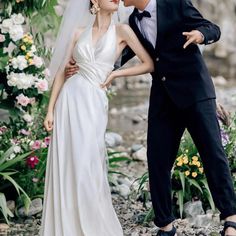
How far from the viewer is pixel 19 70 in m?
6.13

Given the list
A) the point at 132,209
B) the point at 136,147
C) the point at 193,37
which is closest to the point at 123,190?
the point at 132,209

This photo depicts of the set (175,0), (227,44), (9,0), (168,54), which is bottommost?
(168,54)

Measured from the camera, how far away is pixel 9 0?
6.47 meters

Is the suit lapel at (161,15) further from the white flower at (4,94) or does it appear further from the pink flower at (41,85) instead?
the white flower at (4,94)

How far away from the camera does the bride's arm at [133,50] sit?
4844 mm

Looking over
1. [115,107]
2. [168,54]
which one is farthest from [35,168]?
[115,107]

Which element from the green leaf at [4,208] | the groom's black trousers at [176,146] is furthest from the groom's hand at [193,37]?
the green leaf at [4,208]

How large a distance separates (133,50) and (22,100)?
1534mm

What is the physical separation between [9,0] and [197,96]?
2.40 metres

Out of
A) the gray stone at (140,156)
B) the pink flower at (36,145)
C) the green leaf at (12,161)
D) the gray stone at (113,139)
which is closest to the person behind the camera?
the green leaf at (12,161)

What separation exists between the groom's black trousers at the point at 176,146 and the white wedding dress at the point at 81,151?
392 millimetres

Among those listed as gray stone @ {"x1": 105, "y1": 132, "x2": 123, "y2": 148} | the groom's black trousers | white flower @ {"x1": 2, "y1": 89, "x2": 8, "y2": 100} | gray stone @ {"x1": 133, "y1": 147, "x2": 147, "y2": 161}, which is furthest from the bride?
gray stone @ {"x1": 105, "y1": 132, "x2": 123, "y2": 148}

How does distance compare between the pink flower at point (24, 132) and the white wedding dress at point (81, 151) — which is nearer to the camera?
the white wedding dress at point (81, 151)

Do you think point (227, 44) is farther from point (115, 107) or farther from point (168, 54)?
point (168, 54)
